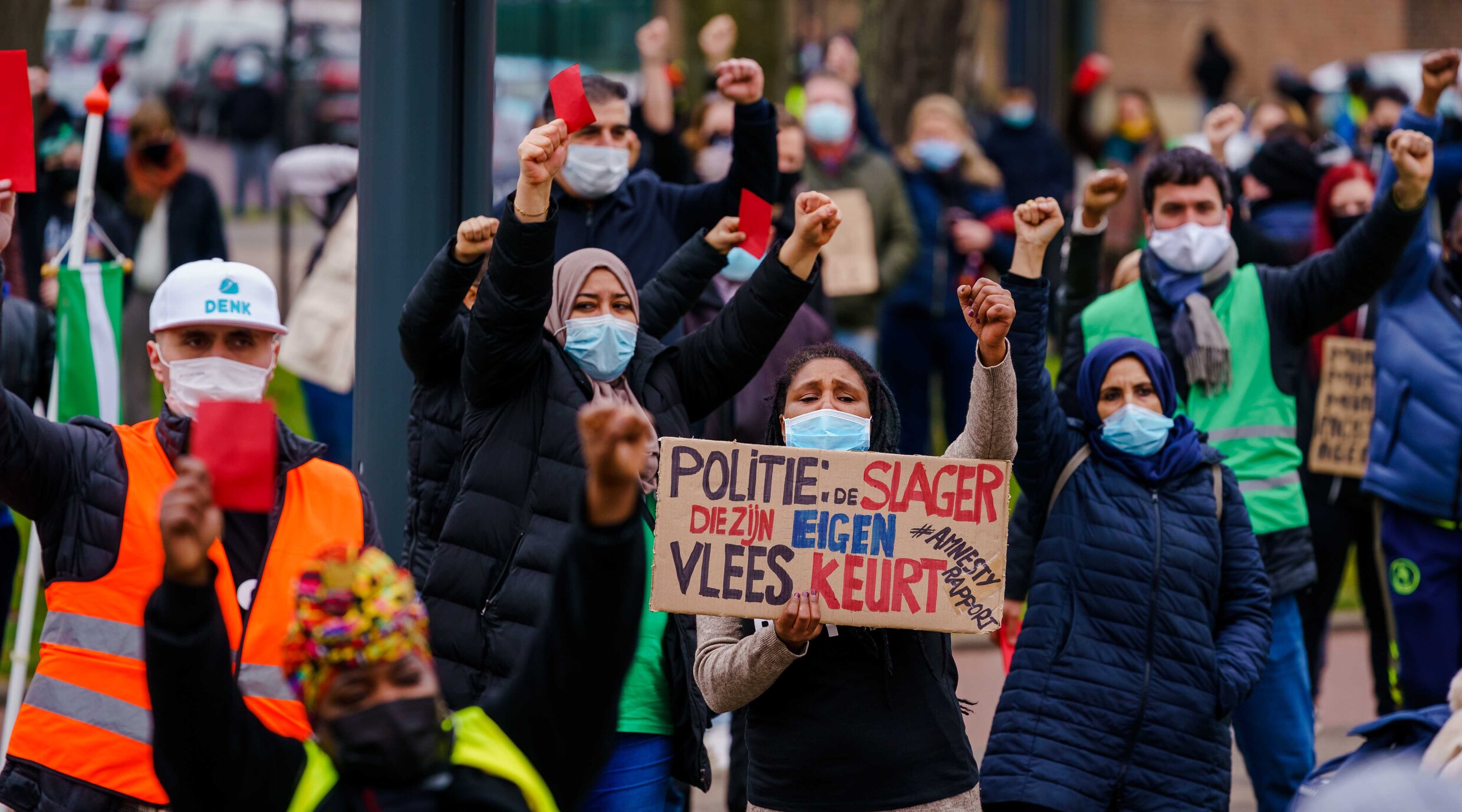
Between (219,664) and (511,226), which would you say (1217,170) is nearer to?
(511,226)

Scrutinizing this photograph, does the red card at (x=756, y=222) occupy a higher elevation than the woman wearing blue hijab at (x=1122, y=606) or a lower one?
higher

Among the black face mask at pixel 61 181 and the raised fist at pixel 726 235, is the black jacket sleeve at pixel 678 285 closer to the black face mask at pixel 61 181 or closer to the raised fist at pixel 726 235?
the raised fist at pixel 726 235

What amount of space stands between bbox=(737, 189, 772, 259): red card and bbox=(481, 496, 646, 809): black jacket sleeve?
8.43ft

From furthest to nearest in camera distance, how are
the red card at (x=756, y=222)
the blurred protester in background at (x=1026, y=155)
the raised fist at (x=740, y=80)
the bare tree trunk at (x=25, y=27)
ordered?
the blurred protester in background at (x=1026, y=155)
the bare tree trunk at (x=25, y=27)
the raised fist at (x=740, y=80)
the red card at (x=756, y=222)

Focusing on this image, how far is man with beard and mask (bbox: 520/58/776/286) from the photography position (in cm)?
574

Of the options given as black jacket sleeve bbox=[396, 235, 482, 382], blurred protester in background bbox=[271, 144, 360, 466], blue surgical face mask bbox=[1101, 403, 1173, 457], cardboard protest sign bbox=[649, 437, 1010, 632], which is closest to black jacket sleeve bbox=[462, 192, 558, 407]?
black jacket sleeve bbox=[396, 235, 482, 382]

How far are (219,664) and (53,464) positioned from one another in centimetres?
127

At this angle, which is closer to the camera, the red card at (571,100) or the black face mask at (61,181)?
the red card at (571,100)

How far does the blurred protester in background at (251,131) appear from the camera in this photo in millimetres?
18234

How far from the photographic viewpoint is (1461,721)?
10.8 feet

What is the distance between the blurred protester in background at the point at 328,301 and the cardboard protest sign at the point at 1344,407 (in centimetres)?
412

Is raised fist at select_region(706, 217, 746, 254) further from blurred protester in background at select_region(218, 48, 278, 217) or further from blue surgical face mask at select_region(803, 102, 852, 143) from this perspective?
blurred protester in background at select_region(218, 48, 278, 217)

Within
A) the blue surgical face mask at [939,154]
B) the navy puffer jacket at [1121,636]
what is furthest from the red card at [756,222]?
the blue surgical face mask at [939,154]

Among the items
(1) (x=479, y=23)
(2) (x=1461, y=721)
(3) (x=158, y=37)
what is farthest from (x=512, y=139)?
(2) (x=1461, y=721)
